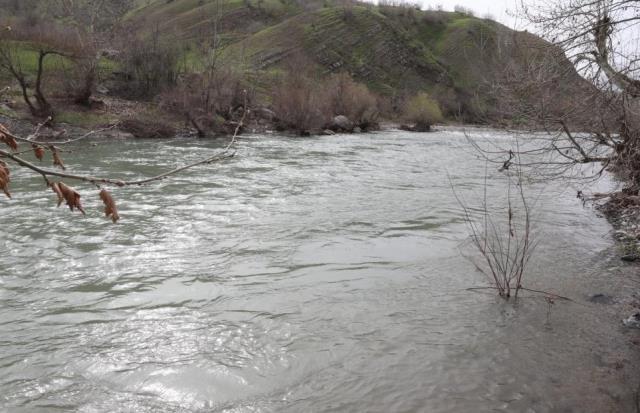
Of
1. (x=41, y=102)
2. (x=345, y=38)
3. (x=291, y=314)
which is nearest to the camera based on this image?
(x=291, y=314)

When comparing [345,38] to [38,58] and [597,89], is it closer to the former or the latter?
[38,58]

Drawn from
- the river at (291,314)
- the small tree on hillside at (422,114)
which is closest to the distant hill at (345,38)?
the small tree on hillside at (422,114)

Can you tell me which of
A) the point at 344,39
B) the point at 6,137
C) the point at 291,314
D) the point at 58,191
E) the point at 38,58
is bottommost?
the point at 291,314

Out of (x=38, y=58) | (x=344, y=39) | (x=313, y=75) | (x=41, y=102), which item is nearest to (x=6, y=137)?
(x=41, y=102)

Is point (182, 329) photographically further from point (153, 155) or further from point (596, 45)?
point (153, 155)

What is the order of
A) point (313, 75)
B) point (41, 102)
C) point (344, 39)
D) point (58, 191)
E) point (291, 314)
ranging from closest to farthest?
point (58, 191), point (291, 314), point (41, 102), point (313, 75), point (344, 39)

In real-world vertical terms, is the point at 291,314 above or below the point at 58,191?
below

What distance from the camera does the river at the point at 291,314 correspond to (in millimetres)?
5301

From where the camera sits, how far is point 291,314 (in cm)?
714

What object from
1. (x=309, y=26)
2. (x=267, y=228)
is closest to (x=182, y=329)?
(x=267, y=228)

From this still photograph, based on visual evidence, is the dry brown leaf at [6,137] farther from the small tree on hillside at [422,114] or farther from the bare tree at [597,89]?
the small tree on hillside at [422,114]

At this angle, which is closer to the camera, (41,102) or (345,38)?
(41,102)

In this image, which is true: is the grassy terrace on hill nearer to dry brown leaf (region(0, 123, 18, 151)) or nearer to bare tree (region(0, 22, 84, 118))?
bare tree (region(0, 22, 84, 118))

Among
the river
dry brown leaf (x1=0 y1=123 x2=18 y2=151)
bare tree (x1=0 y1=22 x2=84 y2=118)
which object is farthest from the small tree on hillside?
dry brown leaf (x1=0 y1=123 x2=18 y2=151)
